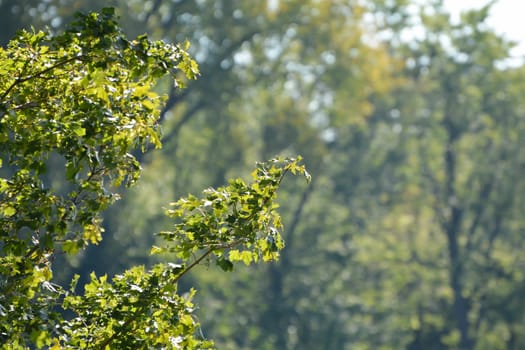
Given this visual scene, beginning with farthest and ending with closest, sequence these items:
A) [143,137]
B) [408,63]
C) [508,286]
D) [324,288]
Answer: [408,63] < [324,288] < [508,286] < [143,137]

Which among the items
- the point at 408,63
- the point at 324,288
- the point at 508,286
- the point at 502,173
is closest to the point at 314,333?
the point at 324,288

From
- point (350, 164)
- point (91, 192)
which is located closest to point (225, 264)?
point (91, 192)

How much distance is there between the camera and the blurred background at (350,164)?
2789 centimetres

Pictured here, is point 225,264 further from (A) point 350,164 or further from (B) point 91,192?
(A) point 350,164

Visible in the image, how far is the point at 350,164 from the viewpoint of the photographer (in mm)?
33969

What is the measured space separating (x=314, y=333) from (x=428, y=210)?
7.24 metres

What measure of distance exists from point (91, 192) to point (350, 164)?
28.9 meters

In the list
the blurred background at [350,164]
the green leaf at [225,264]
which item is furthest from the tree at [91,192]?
the blurred background at [350,164]

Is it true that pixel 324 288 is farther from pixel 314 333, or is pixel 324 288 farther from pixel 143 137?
pixel 143 137

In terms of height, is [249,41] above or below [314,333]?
above

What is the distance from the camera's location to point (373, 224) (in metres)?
34.0

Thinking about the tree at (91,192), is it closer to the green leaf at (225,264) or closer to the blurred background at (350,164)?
the green leaf at (225,264)

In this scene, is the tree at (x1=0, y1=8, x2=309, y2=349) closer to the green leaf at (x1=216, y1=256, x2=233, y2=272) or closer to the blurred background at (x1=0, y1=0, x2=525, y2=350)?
the green leaf at (x1=216, y1=256, x2=233, y2=272)

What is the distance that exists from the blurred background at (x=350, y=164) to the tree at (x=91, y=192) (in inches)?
816
